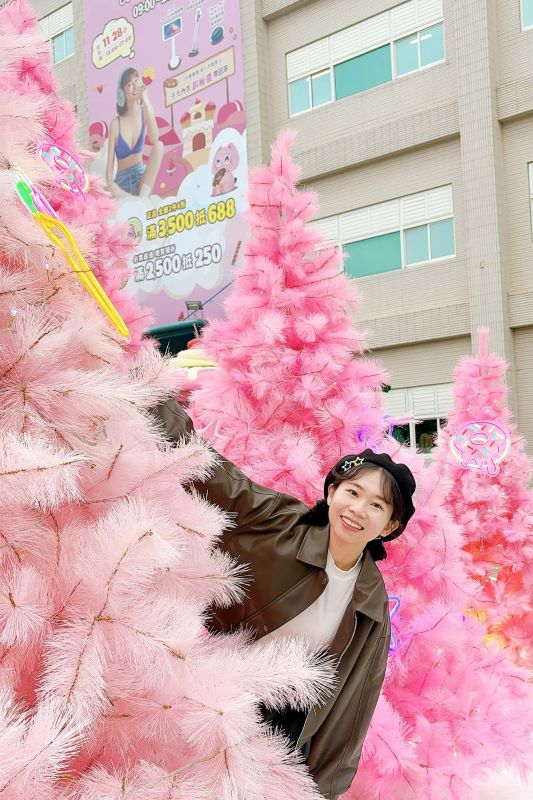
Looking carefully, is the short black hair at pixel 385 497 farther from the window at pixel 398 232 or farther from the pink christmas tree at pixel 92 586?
the window at pixel 398 232

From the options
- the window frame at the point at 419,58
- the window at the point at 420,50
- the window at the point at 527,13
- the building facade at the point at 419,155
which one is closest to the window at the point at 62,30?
the building facade at the point at 419,155

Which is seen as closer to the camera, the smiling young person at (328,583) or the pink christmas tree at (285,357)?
the smiling young person at (328,583)

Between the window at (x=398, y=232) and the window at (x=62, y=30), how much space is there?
8480 mm

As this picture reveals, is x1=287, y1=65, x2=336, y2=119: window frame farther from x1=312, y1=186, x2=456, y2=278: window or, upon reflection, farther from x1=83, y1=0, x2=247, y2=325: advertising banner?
x1=312, y1=186, x2=456, y2=278: window

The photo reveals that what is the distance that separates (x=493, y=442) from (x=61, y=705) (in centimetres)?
494

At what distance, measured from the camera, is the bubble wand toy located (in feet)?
4.32

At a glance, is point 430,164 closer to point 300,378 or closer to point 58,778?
point 300,378

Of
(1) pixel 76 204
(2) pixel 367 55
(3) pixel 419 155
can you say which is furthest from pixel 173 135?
(1) pixel 76 204

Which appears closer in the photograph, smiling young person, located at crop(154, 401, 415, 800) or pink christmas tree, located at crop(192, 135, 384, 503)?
smiling young person, located at crop(154, 401, 415, 800)

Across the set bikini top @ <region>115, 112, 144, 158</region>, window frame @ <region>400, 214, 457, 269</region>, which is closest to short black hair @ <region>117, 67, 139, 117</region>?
bikini top @ <region>115, 112, 144, 158</region>

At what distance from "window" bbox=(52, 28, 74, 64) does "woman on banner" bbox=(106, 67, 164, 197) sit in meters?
2.31

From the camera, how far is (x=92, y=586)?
113cm

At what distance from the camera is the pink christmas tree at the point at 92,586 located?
1.08m

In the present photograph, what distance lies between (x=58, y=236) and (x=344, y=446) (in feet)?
6.52
